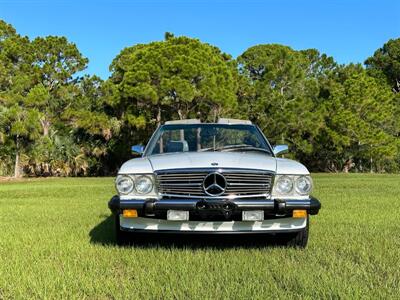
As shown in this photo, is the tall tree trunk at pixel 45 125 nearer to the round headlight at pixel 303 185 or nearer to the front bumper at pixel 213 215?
the front bumper at pixel 213 215

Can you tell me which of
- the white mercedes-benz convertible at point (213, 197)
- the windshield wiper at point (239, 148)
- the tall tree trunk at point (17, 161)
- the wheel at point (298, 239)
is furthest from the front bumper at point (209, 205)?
the tall tree trunk at point (17, 161)

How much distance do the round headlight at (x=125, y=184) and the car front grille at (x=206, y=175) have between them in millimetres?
330

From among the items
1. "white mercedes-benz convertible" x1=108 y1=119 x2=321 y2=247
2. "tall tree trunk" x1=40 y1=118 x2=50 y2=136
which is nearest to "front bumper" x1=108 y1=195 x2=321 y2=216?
"white mercedes-benz convertible" x1=108 y1=119 x2=321 y2=247

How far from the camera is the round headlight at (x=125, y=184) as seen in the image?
221 inches

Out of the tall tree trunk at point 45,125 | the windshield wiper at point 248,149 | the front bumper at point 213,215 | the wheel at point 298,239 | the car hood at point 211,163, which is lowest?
the wheel at point 298,239

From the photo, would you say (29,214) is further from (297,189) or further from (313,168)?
(313,168)

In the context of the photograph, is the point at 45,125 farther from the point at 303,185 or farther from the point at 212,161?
the point at 303,185

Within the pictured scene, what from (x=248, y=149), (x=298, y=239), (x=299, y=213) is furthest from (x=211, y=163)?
(x=298, y=239)

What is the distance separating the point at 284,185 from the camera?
221 inches

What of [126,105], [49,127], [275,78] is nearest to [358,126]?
[275,78]

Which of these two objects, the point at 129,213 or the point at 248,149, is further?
the point at 248,149

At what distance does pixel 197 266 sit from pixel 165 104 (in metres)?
28.6

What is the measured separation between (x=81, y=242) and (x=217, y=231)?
1991 millimetres

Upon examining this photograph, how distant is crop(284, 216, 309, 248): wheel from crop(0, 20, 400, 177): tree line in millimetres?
24713
